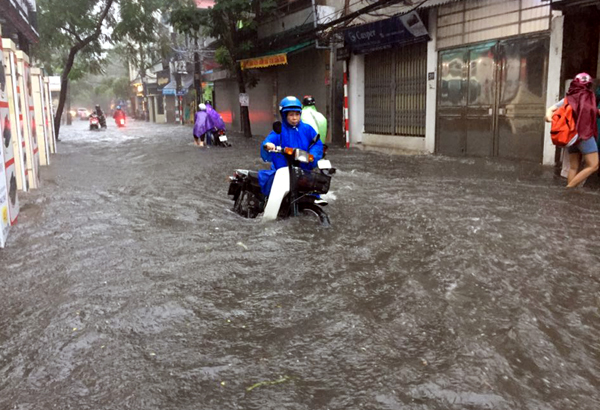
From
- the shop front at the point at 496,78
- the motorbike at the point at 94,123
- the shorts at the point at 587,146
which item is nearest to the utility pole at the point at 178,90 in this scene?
the motorbike at the point at 94,123

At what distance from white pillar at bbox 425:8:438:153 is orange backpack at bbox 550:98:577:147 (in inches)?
219

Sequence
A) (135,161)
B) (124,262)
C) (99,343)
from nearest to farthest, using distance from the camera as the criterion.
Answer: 1. (99,343)
2. (124,262)
3. (135,161)

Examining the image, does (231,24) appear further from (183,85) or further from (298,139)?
(183,85)

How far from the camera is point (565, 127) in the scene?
23.8 ft

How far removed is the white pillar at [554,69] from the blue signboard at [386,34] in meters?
3.42

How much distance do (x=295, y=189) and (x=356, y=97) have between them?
1062 cm

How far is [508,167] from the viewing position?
1012cm

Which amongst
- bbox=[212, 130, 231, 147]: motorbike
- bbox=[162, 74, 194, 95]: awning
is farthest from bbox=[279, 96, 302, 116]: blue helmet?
bbox=[162, 74, 194, 95]: awning

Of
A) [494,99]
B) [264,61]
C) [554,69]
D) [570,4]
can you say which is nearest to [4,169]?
[570,4]

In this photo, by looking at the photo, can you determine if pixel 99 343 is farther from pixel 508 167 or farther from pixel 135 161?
pixel 135 161

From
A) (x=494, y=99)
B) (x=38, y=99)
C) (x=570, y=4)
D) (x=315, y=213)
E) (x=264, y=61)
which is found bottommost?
(x=315, y=213)

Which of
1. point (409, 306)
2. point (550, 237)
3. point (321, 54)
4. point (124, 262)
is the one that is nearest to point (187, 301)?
point (124, 262)

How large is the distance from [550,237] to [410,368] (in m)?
3.08

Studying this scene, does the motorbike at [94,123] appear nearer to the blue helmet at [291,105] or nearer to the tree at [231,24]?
the tree at [231,24]
